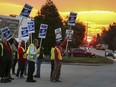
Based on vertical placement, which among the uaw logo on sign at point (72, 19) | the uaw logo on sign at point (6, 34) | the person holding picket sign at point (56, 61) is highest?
the uaw logo on sign at point (72, 19)

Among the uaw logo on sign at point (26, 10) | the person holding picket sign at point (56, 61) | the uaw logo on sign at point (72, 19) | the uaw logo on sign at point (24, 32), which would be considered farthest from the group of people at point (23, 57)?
the uaw logo on sign at point (72, 19)

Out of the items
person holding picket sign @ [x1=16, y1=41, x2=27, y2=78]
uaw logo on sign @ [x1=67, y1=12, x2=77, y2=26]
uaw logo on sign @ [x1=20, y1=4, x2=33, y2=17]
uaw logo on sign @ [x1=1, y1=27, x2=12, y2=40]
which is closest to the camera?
uaw logo on sign @ [x1=1, y1=27, x2=12, y2=40]

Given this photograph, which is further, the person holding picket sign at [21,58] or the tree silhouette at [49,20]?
the tree silhouette at [49,20]

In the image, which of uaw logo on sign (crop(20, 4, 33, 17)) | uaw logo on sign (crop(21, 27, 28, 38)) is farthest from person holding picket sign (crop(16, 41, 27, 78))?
uaw logo on sign (crop(20, 4, 33, 17))

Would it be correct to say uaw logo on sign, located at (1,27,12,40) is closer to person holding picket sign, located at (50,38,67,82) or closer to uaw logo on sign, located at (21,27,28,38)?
person holding picket sign, located at (50,38,67,82)

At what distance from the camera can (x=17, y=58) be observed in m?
21.3

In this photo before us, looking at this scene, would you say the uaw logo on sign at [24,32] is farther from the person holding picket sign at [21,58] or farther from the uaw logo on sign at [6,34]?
the uaw logo on sign at [6,34]

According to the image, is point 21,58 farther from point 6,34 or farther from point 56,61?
point 56,61

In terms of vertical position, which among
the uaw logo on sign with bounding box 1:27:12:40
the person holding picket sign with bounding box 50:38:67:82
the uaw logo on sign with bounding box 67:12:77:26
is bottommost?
the person holding picket sign with bounding box 50:38:67:82

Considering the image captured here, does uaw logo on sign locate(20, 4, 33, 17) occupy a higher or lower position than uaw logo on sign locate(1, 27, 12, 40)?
higher

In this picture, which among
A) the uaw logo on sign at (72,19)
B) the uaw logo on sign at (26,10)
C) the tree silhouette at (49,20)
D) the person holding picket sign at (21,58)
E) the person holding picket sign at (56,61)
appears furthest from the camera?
the tree silhouette at (49,20)

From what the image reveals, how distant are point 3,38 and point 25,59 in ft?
8.53

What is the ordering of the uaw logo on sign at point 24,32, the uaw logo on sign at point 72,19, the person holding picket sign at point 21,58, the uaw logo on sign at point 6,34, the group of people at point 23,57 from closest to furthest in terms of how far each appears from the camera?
the group of people at point 23,57 → the uaw logo on sign at point 6,34 → the person holding picket sign at point 21,58 → the uaw logo on sign at point 24,32 → the uaw logo on sign at point 72,19

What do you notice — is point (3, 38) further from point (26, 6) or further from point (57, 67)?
point (26, 6)
